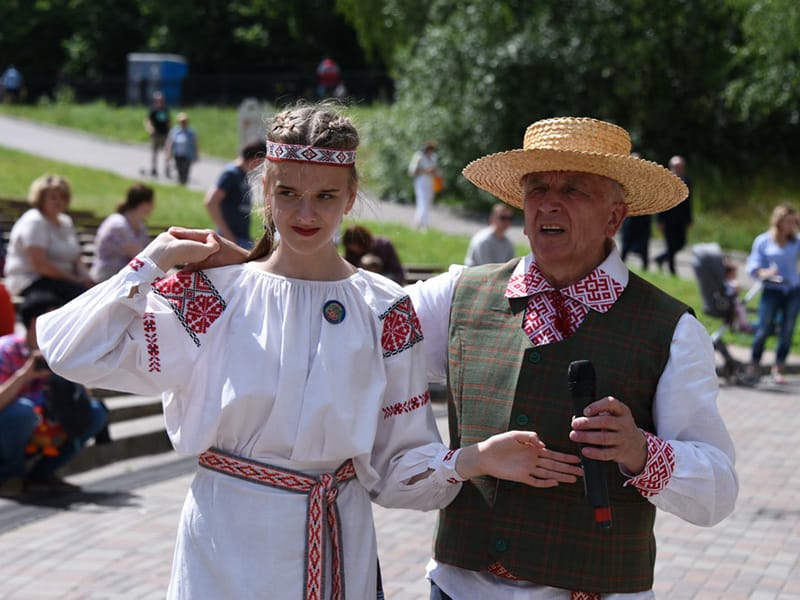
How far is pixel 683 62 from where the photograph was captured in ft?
96.0

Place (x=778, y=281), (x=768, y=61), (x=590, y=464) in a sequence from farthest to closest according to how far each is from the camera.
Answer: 1. (x=768, y=61)
2. (x=778, y=281)
3. (x=590, y=464)

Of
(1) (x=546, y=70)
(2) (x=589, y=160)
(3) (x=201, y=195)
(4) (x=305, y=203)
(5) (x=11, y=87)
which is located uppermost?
(5) (x=11, y=87)

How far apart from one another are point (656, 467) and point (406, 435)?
1.99 feet

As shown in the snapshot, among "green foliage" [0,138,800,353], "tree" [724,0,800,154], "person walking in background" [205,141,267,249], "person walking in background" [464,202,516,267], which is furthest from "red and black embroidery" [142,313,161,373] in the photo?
"tree" [724,0,800,154]

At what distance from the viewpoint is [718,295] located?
1449 cm

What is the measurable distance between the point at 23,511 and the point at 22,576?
1.35 metres

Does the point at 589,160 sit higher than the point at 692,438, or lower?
Answer: higher

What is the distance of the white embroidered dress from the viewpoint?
9.97 ft

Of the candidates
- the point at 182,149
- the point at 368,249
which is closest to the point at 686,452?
the point at 368,249

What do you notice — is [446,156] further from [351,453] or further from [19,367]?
[351,453]

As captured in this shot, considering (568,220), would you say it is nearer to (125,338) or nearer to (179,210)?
(125,338)

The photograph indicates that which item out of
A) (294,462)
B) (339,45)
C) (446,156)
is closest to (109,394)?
(294,462)

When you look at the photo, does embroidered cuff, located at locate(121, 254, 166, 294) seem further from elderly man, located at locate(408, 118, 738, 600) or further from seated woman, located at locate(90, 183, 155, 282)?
seated woman, located at locate(90, 183, 155, 282)

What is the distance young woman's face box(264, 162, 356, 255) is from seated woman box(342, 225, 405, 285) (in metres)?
5.99
